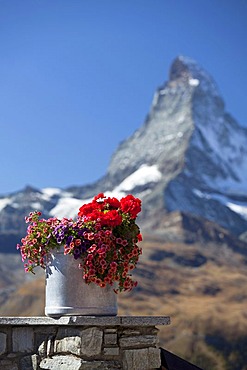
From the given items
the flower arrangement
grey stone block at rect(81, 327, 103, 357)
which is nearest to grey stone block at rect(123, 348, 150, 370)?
grey stone block at rect(81, 327, 103, 357)

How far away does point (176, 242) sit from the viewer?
141875mm

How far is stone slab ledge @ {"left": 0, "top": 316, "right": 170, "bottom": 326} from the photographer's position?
5688 millimetres

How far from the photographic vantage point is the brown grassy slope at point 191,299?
295ft

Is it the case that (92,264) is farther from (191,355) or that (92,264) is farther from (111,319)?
(191,355)

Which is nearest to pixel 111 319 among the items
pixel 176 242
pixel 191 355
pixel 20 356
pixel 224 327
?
pixel 20 356

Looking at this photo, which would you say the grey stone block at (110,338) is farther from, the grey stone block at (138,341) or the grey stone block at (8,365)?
the grey stone block at (8,365)

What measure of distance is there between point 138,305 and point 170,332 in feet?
38.9

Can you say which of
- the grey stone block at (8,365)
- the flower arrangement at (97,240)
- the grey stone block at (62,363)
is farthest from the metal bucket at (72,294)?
the grey stone block at (8,365)

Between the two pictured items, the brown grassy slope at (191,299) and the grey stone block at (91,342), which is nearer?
the grey stone block at (91,342)

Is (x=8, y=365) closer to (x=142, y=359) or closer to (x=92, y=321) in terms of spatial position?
(x=92, y=321)

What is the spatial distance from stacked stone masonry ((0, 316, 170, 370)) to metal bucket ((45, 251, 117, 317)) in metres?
0.13

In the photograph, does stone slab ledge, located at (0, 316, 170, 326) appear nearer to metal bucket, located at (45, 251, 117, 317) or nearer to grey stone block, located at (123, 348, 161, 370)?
metal bucket, located at (45, 251, 117, 317)

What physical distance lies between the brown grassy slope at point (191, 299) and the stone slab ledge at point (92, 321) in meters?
80.6

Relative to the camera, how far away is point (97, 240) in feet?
19.8
